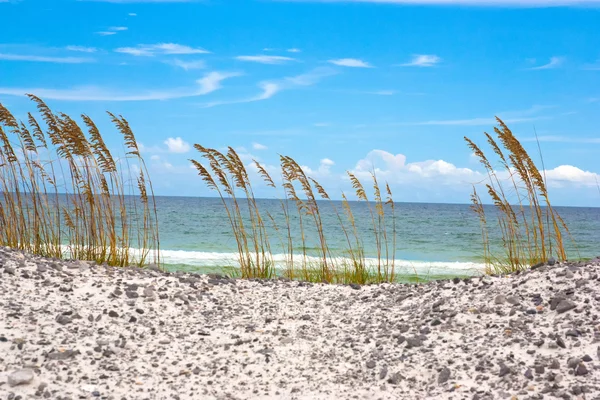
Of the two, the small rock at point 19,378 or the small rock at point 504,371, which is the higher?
the small rock at point 19,378

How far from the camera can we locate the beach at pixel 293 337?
11.4 ft

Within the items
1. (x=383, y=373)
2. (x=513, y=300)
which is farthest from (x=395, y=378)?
(x=513, y=300)

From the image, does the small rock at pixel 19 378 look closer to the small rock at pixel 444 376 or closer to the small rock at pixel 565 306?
the small rock at pixel 444 376

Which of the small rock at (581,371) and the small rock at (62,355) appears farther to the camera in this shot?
the small rock at (62,355)

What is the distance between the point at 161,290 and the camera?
5207 mm

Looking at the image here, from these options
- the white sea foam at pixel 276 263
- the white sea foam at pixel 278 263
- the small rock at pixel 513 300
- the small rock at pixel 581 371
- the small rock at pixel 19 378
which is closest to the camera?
the small rock at pixel 581 371

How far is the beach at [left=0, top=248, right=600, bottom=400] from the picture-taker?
11.4ft

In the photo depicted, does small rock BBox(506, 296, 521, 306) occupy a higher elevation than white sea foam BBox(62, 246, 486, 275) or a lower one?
higher

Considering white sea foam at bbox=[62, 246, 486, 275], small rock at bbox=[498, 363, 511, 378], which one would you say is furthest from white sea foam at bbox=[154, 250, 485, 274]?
small rock at bbox=[498, 363, 511, 378]

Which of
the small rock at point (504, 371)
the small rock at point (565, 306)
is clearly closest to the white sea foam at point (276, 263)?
the small rock at point (565, 306)

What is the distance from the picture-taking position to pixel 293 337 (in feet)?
14.4

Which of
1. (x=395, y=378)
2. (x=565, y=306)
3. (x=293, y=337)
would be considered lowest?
(x=395, y=378)

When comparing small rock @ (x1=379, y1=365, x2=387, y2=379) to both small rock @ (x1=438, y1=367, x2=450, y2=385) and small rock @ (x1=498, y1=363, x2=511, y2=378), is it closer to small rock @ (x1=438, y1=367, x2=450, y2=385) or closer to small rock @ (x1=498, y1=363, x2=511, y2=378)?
small rock @ (x1=438, y1=367, x2=450, y2=385)

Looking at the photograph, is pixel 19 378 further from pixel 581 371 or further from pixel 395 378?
pixel 581 371
